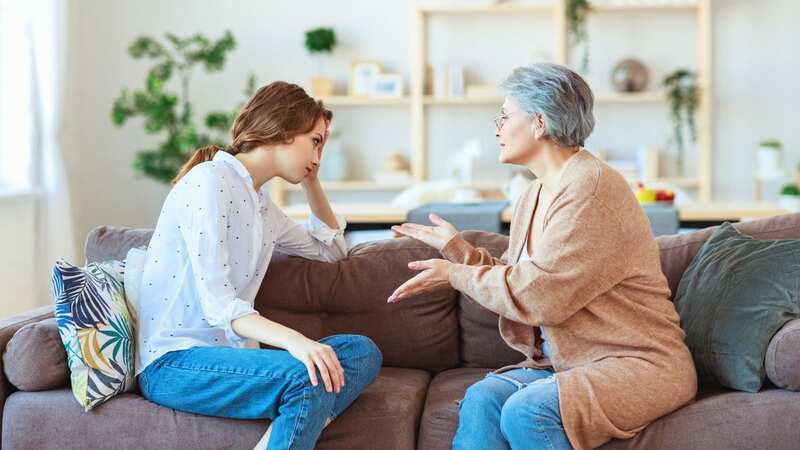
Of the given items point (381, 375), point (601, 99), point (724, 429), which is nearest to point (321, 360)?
point (381, 375)

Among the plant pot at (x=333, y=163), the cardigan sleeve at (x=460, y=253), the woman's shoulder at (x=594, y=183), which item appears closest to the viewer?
the woman's shoulder at (x=594, y=183)

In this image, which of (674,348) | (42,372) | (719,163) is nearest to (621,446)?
(674,348)

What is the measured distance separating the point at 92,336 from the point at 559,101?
3.88ft

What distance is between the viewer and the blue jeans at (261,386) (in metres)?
2.09

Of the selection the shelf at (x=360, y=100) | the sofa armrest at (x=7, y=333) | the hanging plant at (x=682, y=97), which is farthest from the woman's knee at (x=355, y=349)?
the hanging plant at (x=682, y=97)

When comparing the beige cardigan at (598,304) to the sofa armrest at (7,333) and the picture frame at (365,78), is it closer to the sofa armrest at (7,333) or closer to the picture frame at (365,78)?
the sofa armrest at (7,333)

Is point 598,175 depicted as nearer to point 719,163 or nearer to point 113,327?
point 113,327

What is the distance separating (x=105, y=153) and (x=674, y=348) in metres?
5.16

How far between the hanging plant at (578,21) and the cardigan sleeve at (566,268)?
14.3ft

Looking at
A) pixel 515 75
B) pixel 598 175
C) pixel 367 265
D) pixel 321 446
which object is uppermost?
pixel 515 75

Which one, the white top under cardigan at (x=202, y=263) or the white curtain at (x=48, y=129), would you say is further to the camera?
the white curtain at (x=48, y=129)

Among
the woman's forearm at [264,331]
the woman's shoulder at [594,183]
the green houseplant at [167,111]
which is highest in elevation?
the green houseplant at [167,111]

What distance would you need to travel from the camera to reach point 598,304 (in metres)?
2.18

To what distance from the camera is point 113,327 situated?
2316 millimetres
